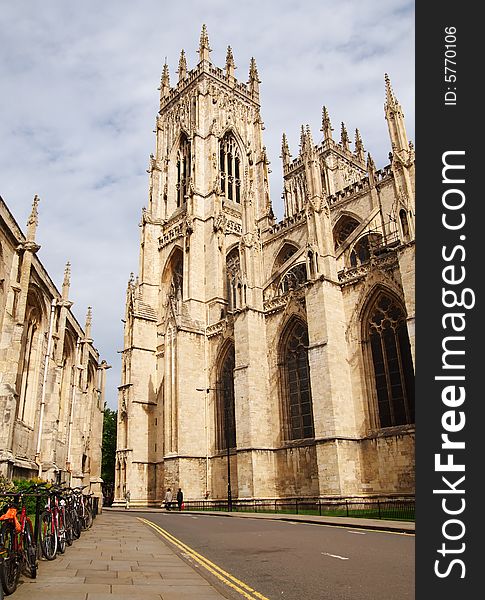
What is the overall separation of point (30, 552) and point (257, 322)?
2387 centimetres

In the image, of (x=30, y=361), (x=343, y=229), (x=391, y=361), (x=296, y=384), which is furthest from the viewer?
(x=343, y=229)

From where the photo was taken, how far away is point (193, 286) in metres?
37.6

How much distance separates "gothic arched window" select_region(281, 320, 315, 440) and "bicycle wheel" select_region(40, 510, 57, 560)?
62.8 ft

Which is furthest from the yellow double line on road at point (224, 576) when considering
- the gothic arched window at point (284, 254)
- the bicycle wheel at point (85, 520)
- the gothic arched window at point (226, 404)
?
the gothic arched window at point (284, 254)

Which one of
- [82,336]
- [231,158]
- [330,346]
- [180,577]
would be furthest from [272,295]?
[180,577]

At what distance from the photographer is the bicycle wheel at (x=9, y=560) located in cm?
584

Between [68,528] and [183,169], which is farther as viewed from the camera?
[183,169]

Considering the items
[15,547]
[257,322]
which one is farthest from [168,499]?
[15,547]

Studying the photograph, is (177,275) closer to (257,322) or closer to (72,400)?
(257,322)

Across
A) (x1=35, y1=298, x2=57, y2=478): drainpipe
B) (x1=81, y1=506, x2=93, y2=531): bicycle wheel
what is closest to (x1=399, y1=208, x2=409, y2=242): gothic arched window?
(x1=35, y1=298, x2=57, y2=478): drainpipe

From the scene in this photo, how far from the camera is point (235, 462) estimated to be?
31.0 m

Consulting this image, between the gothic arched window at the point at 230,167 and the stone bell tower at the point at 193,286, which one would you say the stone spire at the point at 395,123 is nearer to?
the stone bell tower at the point at 193,286

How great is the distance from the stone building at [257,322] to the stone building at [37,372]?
6.77 meters

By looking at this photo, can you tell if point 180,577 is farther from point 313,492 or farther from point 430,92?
point 313,492
